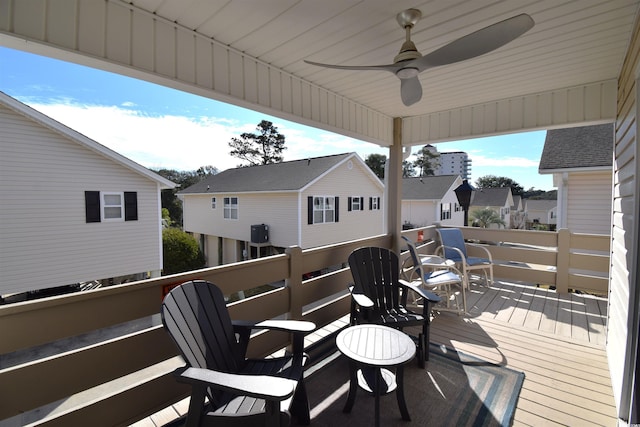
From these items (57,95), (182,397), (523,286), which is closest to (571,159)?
(523,286)

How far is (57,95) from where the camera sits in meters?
13.4

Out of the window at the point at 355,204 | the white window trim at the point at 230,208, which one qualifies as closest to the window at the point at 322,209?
the window at the point at 355,204

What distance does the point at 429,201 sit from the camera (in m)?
16.1

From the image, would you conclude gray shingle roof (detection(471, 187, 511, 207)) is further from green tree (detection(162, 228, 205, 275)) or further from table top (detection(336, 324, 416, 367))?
table top (detection(336, 324, 416, 367))

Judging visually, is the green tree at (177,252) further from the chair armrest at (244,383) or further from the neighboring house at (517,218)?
the neighboring house at (517,218)

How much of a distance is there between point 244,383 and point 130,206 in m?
8.35

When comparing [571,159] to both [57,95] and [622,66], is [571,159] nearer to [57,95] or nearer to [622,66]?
[622,66]

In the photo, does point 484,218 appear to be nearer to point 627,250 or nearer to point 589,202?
point 589,202

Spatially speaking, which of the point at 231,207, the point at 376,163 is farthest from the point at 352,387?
the point at 376,163

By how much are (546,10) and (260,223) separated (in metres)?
11.0

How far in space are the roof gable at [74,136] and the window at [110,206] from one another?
70 centimetres

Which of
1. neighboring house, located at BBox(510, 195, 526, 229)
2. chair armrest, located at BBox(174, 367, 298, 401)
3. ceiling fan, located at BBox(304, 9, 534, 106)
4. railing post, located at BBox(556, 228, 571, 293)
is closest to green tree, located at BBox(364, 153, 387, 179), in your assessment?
neighboring house, located at BBox(510, 195, 526, 229)

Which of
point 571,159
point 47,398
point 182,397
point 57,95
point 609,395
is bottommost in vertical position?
point 609,395

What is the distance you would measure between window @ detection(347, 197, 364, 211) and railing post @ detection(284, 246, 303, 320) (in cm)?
Result: 1010
